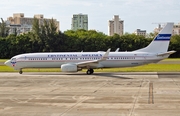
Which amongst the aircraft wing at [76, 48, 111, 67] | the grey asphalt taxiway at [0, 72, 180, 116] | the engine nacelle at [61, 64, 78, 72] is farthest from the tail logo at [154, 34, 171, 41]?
the grey asphalt taxiway at [0, 72, 180, 116]

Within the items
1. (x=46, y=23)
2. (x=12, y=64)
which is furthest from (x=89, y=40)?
(x=12, y=64)

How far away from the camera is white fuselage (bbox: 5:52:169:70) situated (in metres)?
42.8

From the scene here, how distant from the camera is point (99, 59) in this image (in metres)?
42.4

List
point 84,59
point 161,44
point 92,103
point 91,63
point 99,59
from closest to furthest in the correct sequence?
1. point 92,103
2. point 91,63
3. point 99,59
4. point 84,59
5. point 161,44

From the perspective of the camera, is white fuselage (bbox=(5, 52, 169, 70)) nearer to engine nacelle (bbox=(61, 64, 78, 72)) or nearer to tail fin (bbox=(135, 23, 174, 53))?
tail fin (bbox=(135, 23, 174, 53))

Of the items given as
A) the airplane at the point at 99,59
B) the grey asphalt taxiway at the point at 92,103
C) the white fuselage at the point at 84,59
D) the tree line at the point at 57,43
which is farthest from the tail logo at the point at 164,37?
the tree line at the point at 57,43

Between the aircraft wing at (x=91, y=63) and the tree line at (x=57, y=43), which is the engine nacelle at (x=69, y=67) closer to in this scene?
the aircraft wing at (x=91, y=63)

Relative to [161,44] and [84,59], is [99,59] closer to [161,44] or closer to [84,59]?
[84,59]

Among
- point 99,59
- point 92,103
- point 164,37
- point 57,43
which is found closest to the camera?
point 92,103

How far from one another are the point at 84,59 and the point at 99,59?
2.05m

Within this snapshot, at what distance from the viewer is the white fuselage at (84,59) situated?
42.8m

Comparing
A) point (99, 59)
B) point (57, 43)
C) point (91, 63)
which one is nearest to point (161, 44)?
point (99, 59)

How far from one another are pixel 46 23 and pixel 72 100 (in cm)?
8520

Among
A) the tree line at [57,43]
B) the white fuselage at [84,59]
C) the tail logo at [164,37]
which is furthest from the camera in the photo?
the tree line at [57,43]
